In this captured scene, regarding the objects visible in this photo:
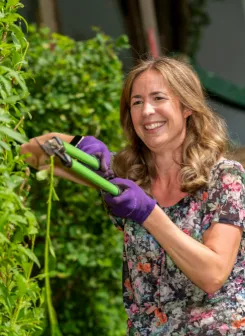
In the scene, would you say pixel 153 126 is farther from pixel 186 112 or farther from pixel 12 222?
pixel 12 222

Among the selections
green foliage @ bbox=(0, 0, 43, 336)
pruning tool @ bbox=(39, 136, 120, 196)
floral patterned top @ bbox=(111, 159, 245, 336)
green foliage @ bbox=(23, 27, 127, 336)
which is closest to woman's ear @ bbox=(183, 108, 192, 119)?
floral patterned top @ bbox=(111, 159, 245, 336)

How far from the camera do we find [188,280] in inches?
105

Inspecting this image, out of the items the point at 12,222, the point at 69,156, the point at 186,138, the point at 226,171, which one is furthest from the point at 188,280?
the point at 12,222

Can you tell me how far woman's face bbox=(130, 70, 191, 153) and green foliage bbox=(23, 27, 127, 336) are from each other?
57.7 inches

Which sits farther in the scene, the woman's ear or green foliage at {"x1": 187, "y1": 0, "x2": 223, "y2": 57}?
green foliage at {"x1": 187, "y1": 0, "x2": 223, "y2": 57}

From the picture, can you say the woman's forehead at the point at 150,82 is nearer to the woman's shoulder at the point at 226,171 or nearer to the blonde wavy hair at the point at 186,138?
the blonde wavy hair at the point at 186,138

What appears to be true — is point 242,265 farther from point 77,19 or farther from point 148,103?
point 77,19

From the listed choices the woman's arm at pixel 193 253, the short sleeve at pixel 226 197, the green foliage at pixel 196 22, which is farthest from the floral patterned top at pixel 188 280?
the green foliage at pixel 196 22

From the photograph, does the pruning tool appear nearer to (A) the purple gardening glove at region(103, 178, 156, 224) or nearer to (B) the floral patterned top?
(A) the purple gardening glove at region(103, 178, 156, 224)

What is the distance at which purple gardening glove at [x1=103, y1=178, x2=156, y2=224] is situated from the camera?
237 centimetres

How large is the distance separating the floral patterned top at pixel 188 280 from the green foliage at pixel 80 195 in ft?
4.87

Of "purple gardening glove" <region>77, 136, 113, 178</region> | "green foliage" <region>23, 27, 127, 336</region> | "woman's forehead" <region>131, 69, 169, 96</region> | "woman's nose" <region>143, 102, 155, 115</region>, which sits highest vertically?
"woman's forehead" <region>131, 69, 169, 96</region>

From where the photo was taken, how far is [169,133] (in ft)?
9.05

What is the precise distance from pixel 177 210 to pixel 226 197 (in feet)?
0.57
